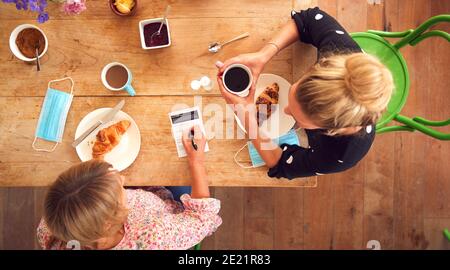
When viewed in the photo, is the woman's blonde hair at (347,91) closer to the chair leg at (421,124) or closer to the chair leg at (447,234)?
the chair leg at (421,124)

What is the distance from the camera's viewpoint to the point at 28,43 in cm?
110

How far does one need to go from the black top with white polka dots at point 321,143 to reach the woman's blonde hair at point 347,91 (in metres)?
0.11

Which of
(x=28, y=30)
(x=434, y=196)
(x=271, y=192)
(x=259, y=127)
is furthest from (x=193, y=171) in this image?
(x=434, y=196)

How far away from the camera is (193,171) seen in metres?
1.08

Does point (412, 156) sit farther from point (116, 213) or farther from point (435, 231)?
point (116, 213)

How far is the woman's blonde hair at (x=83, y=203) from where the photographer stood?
896 mm

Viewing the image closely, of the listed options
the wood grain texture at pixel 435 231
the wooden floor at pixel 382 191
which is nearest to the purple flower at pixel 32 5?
the wooden floor at pixel 382 191

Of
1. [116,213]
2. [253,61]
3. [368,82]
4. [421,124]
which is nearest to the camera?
[368,82]

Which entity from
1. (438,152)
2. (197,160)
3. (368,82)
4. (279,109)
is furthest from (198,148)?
(438,152)

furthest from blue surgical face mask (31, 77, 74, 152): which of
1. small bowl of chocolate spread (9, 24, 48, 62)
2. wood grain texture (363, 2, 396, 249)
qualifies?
wood grain texture (363, 2, 396, 249)

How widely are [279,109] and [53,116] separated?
71cm

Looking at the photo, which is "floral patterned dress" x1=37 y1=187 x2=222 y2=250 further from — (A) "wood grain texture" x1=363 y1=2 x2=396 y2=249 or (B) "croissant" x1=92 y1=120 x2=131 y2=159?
(A) "wood grain texture" x1=363 y1=2 x2=396 y2=249

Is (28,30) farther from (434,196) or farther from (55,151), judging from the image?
(434,196)

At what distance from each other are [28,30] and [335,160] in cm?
102
